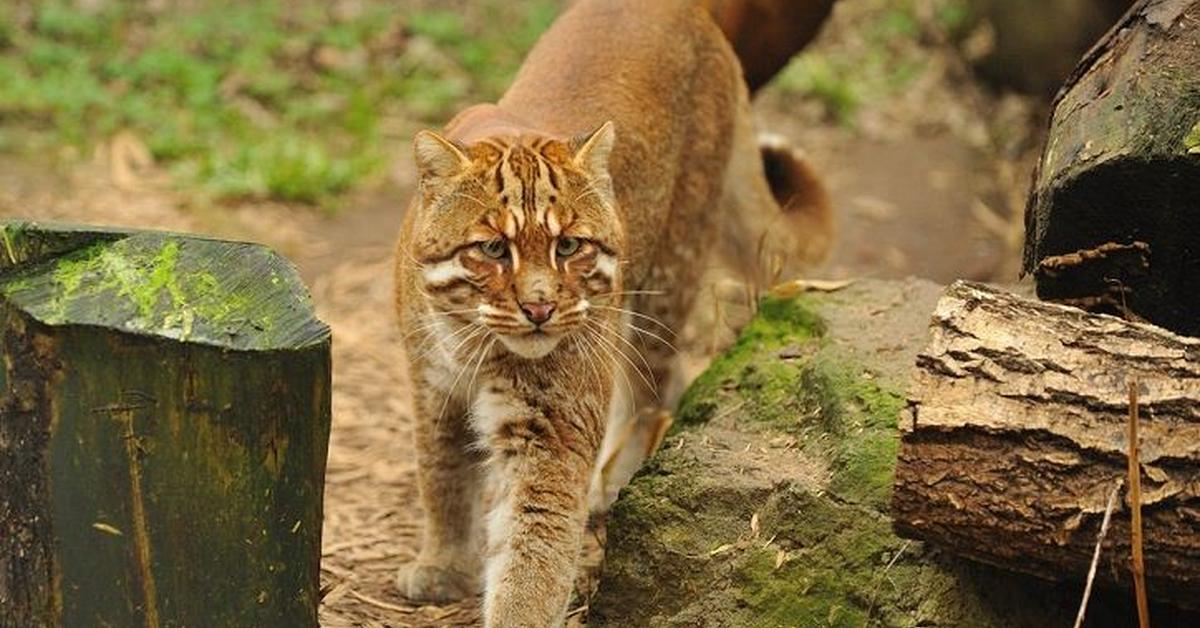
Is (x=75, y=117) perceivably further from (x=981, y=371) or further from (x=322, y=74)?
(x=981, y=371)

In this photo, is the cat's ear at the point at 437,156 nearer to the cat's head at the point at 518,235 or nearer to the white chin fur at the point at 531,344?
the cat's head at the point at 518,235

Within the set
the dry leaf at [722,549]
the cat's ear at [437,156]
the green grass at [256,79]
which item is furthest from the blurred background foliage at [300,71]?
the dry leaf at [722,549]

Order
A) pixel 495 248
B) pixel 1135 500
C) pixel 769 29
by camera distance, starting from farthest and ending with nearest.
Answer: pixel 769 29
pixel 495 248
pixel 1135 500

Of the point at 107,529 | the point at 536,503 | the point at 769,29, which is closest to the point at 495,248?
the point at 536,503

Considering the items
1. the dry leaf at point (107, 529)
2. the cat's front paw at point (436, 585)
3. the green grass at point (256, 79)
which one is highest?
the green grass at point (256, 79)

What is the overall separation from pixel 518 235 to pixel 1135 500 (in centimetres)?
181

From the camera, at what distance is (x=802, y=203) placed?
7480 mm

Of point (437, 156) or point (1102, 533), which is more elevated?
point (437, 156)

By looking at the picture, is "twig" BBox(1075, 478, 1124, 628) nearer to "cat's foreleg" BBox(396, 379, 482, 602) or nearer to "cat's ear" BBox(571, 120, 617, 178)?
"cat's ear" BBox(571, 120, 617, 178)

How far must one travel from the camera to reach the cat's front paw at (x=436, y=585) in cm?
527

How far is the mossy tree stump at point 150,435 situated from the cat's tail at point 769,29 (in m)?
3.57

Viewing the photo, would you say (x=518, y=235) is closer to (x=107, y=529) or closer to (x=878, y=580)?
(x=878, y=580)

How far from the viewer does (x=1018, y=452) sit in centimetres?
379

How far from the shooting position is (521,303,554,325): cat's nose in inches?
177
